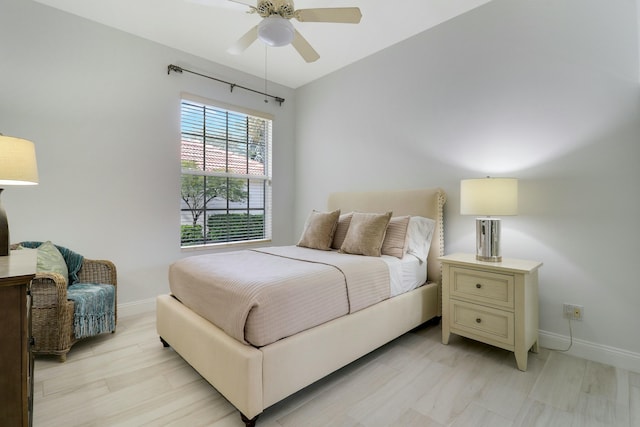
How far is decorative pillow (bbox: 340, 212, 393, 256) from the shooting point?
101 inches

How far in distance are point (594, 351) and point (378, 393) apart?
5.43 feet

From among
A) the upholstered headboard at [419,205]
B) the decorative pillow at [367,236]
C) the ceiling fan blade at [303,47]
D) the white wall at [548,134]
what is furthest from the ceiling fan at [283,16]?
the upholstered headboard at [419,205]

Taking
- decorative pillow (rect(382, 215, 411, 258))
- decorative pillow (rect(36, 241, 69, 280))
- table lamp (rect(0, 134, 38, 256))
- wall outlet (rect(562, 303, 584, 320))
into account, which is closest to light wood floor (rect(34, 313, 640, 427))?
wall outlet (rect(562, 303, 584, 320))

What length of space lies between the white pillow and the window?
2.23 meters

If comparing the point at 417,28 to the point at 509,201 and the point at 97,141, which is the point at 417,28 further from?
the point at 97,141

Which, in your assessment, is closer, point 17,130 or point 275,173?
point 17,130

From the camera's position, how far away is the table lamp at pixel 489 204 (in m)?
2.17

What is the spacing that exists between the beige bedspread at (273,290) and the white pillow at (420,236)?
0.51 m

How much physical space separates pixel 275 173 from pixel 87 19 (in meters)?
2.49

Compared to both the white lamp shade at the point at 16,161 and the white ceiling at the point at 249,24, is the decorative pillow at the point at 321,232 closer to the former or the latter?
the white ceiling at the point at 249,24

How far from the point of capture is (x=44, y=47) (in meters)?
2.59

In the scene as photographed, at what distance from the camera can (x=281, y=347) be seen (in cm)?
154

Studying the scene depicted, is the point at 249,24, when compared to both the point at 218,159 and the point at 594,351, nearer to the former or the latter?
the point at 218,159

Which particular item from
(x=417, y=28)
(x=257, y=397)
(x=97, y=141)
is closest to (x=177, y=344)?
(x=257, y=397)
